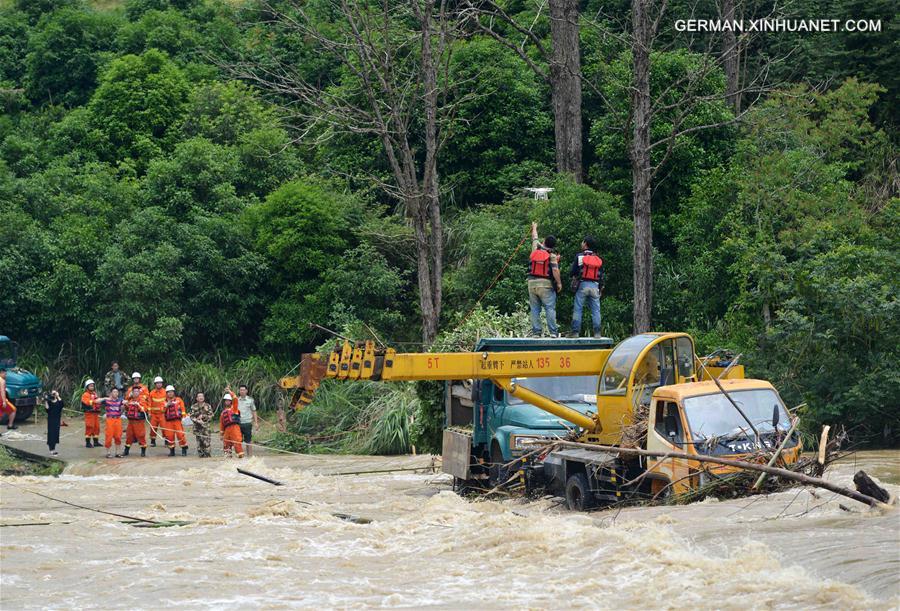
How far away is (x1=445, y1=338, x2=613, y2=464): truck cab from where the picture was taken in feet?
58.6

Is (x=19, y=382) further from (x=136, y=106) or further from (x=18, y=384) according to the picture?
(x=136, y=106)

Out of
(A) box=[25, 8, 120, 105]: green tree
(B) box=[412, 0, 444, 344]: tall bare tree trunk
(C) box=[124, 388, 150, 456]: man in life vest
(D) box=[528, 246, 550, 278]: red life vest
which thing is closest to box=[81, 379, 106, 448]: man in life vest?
(C) box=[124, 388, 150, 456]: man in life vest

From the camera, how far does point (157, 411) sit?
28.4 metres

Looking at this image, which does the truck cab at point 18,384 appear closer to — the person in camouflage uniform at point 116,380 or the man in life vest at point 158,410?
the person in camouflage uniform at point 116,380

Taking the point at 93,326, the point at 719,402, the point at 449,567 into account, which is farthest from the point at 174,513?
the point at 93,326

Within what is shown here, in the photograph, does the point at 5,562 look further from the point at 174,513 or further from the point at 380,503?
the point at 380,503

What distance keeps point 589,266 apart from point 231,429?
965 centimetres

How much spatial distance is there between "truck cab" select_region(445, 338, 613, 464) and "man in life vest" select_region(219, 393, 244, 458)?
901 centimetres

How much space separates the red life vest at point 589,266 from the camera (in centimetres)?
2111

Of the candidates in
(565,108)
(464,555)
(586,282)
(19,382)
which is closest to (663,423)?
(464,555)

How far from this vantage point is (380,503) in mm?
19125

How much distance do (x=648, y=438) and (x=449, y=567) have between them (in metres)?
3.39

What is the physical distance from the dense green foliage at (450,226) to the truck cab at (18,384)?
4.43 ft

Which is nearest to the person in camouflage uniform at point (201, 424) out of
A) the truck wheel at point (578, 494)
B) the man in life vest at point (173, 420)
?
the man in life vest at point (173, 420)
